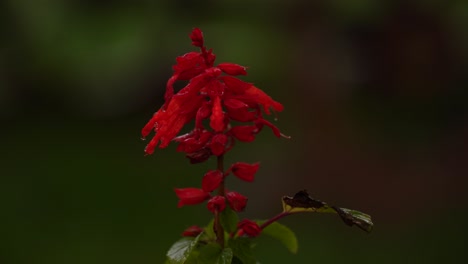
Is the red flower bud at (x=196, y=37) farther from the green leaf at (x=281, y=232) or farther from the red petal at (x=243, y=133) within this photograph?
the green leaf at (x=281, y=232)

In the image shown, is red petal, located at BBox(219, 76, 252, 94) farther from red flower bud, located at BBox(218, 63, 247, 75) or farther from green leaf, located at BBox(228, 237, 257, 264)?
green leaf, located at BBox(228, 237, 257, 264)

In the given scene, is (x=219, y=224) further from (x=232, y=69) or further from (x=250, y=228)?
(x=232, y=69)

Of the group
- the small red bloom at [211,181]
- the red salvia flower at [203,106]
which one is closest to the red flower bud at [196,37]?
the red salvia flower at [203,106]

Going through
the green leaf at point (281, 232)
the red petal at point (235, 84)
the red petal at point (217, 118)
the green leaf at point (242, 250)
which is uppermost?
the red petal at point (235, 84)

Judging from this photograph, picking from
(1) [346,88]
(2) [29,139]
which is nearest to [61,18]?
(2) [29,139]

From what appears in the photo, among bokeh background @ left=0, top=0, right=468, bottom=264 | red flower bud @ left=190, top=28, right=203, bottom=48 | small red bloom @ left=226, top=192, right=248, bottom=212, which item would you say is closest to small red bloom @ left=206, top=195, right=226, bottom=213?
small red bloom @ left=226, top=192, right=248, bottom=212

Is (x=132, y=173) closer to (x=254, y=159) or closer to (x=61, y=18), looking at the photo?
(x=254, y=159)

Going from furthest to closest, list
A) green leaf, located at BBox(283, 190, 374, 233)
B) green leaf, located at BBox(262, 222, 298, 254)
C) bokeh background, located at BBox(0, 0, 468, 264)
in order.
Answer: bokeh background, located at BBox(0, 0, 468, 264) < green leaf, located at BBox(262, 222, 298, 254) < green leaf, located at BBox(283, 190, 374, 233)
